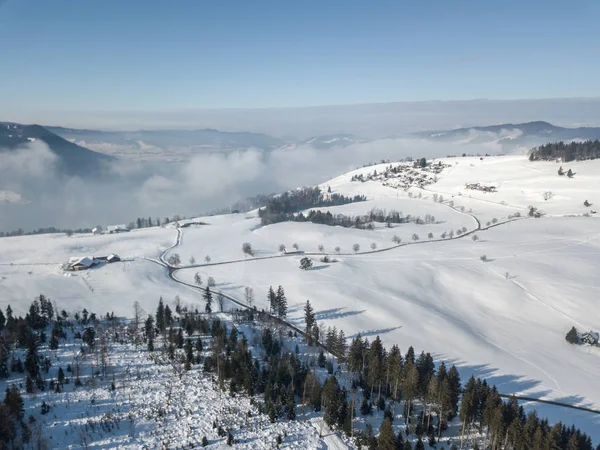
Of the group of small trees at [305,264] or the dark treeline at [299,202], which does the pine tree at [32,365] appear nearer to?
the group of small trees at [305,264]

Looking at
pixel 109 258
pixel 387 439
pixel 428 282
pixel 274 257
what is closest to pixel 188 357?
pixel 387 439

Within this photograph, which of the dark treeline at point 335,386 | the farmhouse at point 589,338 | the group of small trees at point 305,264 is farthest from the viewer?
the group of small trees at point 305,264

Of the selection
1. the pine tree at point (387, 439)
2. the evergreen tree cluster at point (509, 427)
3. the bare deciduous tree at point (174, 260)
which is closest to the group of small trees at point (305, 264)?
the bare deciduous tree at point (174, 260)

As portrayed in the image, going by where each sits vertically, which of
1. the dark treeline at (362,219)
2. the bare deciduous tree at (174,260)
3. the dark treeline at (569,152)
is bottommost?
the bare deciduous tree at (174,260)

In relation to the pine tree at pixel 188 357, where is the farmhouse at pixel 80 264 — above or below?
below

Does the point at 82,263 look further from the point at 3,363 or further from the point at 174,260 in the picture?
the point at 3,363

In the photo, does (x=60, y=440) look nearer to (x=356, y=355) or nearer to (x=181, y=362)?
(x=181, y=362)
